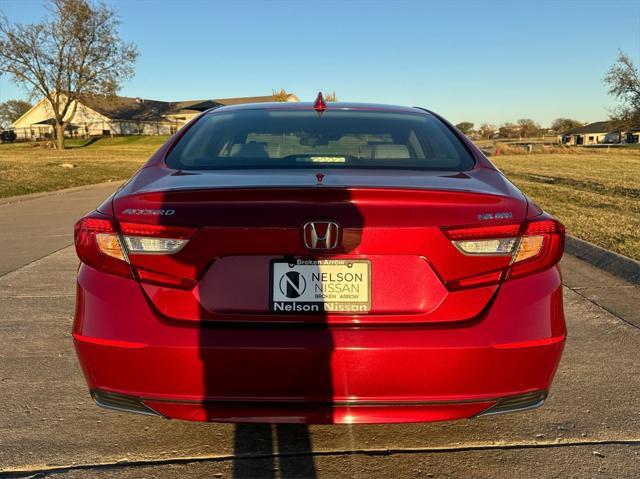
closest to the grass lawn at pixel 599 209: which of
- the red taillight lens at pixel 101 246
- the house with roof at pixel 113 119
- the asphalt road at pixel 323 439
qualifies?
the asphalt road at pixel 323 439

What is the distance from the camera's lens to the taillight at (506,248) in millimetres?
2020

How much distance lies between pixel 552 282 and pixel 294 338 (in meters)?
1.00

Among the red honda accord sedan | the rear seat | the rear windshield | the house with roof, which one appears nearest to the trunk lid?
the red honda accord sedan

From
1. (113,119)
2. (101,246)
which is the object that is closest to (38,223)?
(101,246)

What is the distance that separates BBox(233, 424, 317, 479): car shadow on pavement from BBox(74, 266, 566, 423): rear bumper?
0.42m

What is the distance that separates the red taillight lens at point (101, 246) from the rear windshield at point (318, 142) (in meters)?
0.54

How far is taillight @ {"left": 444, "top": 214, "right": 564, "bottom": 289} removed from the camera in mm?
2020

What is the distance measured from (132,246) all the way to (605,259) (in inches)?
210

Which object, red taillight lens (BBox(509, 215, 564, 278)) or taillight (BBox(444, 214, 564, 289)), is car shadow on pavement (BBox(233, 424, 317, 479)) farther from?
red taillight lens (BBox(509, 215, 564, 278))

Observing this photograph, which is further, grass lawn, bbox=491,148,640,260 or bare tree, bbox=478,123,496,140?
bare tree, bbox=478,123,496,140

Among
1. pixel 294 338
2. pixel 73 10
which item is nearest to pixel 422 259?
pixel 294 338

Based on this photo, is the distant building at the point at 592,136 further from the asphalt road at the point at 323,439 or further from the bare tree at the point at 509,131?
the asphalt road at the point at 323,439

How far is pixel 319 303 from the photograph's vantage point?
6.62 feet

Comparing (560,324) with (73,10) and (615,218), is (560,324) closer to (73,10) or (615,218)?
(615,218)
